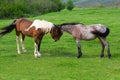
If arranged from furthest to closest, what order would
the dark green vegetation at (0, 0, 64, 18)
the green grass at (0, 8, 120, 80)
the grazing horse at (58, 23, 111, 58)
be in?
the dark green vegetation at (0, 0, 64, 18) < the grazing horse at (58, 23, 111, 58) < the green grass at (0, 8, 120, 80)

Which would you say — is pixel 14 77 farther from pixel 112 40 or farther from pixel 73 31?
pixel 112 40

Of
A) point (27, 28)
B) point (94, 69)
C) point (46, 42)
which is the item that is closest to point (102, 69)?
point (94, 69)

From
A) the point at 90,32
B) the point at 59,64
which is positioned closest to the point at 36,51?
the point at 59,64

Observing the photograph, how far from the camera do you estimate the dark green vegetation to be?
165 ft

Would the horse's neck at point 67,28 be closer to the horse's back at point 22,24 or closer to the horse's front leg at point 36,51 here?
the horse's front leg at point 36,51

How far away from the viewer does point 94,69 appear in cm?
1142

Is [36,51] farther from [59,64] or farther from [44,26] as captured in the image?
[59,64]

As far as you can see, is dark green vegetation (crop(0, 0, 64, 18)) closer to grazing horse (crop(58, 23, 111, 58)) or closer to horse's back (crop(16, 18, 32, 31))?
horse's back (crop(16, 18, 32, 31))

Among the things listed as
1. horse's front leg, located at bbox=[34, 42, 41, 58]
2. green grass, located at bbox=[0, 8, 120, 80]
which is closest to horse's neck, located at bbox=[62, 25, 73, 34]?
green grass, located at bbox=[0, 8, 120, 80]

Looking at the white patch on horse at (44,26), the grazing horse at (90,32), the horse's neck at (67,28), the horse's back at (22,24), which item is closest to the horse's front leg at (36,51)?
the white patch on horse at (44,26)


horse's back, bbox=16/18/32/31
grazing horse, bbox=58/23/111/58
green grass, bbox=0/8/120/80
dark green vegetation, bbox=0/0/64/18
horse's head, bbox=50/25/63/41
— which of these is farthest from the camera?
dark green vegetation, bbox=0/0/64/18

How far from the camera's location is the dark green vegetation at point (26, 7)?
5019cm

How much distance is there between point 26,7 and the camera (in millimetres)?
55156

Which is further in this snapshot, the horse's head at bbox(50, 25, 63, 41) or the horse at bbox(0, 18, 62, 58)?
the horse's head at bbox(50, 25, 63, 41)
